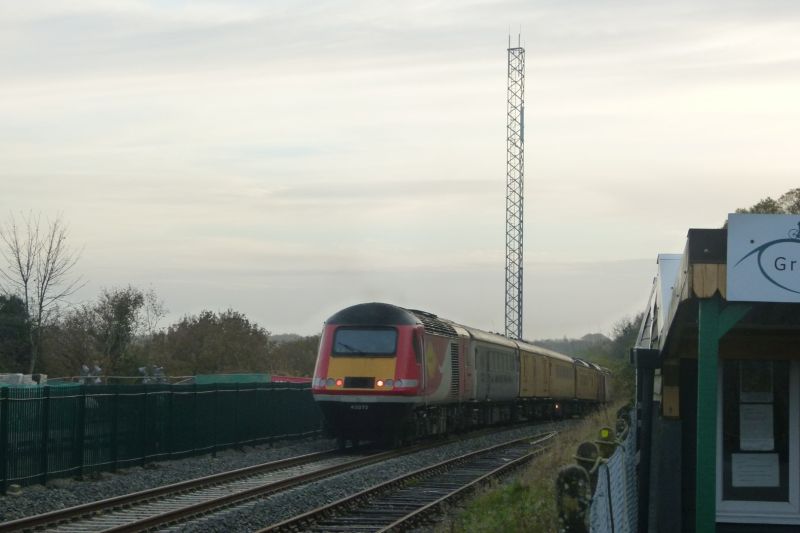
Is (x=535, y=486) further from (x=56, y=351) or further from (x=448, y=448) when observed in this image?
(x=56, y=351)

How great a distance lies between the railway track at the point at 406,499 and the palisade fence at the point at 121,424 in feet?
16.5

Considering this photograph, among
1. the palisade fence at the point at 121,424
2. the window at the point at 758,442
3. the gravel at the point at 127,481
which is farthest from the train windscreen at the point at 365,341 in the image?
the window at the point at 758,442

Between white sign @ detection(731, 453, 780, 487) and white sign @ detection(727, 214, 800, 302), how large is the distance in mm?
3042

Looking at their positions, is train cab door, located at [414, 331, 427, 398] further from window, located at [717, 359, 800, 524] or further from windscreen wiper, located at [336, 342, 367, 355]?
window, located at [717, 359, 800, 524]

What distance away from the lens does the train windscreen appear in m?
24.2

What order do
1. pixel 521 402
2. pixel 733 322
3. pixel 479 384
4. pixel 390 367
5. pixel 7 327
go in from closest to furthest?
pixel 733 322
pixel 390 367
pixel 479 384
pixel 521 402
pixel 7 327

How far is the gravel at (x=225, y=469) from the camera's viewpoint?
14.1 metres

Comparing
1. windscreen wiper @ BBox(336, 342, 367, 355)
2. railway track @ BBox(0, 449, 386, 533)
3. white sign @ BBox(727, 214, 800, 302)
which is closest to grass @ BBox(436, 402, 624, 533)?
white sign @ BBox(727, 214, 800, 302)

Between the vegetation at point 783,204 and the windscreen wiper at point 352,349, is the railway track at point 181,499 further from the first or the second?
the vegetation at point 783,204

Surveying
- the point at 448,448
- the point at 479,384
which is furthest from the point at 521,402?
the point at 448,448

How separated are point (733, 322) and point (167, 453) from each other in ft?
50.9

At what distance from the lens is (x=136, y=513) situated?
14438 millimetres

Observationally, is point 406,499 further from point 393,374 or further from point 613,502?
point 393,374

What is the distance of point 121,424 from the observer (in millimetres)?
20031
